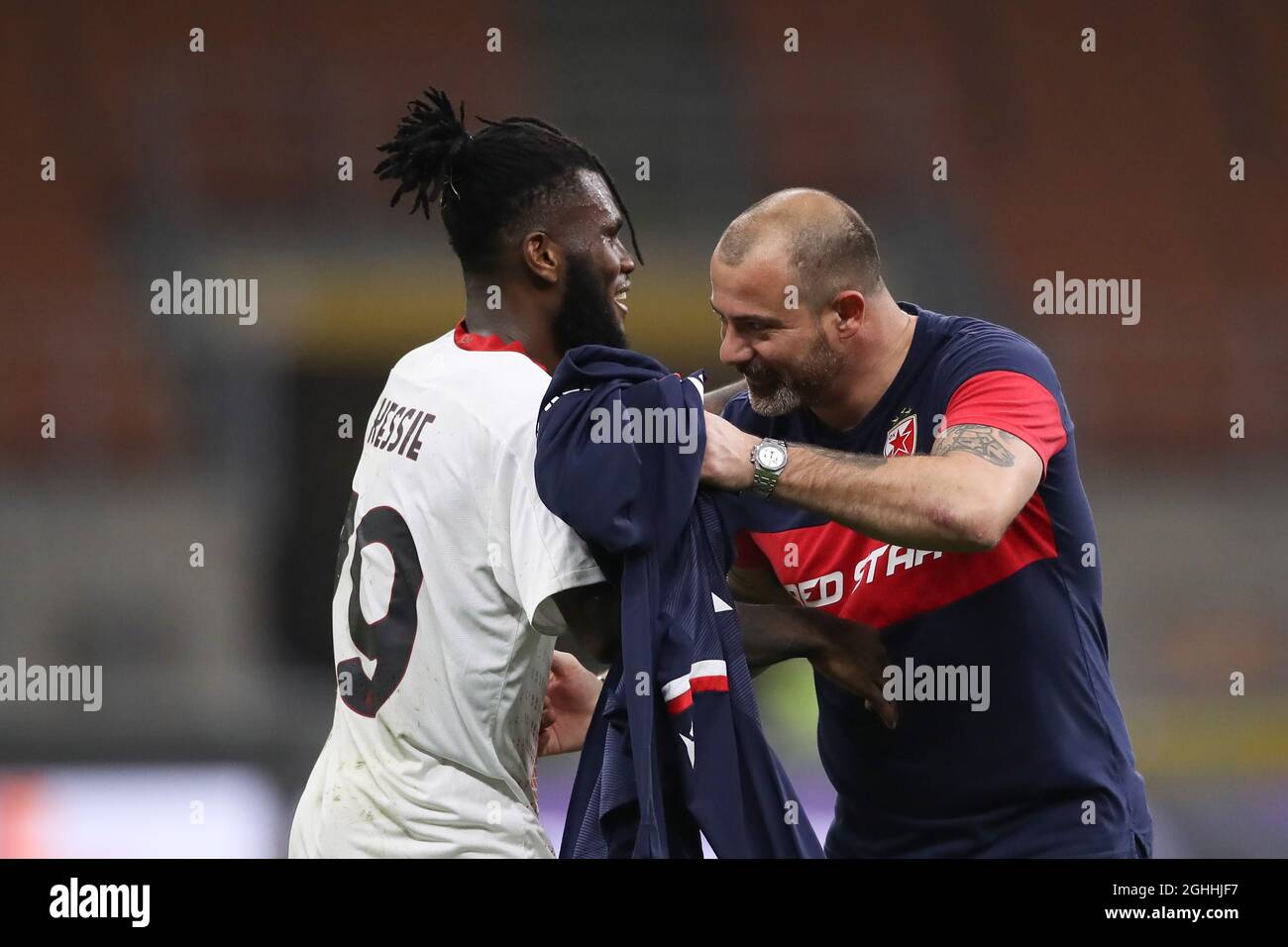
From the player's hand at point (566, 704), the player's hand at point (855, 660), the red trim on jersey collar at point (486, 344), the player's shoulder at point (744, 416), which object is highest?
the red trim on jersey collar at point (486, 344)

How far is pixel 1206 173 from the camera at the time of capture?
9031mm

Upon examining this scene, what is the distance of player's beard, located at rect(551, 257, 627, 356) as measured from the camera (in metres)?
2.08

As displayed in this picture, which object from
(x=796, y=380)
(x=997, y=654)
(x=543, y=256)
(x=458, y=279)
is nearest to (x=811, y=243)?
(x=796, y=380)

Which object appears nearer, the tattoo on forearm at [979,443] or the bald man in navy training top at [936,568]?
the tattoo on forearm at [979,443]

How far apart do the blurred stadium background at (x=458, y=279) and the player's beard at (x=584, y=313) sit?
4.50 m

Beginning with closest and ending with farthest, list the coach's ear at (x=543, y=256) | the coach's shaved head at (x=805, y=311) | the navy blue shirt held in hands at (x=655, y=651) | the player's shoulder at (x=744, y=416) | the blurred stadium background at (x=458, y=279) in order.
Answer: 1. the navy blue shirt held in hands at (x=655, y=651)
2. the coach's ear at (x=543, y=256)
3. the coach's shaved head at (x=805, y=311)
4. the player's shoulder at (x=744, y=416)
5. the blurred stadium background at (x=458, y=279)

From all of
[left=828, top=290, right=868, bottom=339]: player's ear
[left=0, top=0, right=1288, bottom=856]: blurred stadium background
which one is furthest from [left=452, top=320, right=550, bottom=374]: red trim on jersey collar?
[left=0, top=0, right=1288, bottom=856]: blurred stadium background

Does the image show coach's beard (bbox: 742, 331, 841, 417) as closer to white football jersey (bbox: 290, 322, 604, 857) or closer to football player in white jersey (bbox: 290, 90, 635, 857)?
football player in white jersey (bbox: 290, 90, 635, 857)

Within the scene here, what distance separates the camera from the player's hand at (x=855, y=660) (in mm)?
2139

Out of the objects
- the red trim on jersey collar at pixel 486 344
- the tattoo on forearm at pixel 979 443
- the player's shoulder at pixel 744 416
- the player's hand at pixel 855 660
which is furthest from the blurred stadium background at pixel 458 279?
the red trim on jersey collar at pixel 486 344

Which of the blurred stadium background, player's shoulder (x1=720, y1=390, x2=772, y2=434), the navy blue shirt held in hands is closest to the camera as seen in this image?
the navy blue shirt held in hands

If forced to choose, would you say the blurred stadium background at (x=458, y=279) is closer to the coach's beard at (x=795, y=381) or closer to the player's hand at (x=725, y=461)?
the coach's beard at (x=795, y=381)

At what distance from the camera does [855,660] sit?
2.14 m

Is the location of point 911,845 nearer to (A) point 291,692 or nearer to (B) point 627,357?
(B) point 627,357
